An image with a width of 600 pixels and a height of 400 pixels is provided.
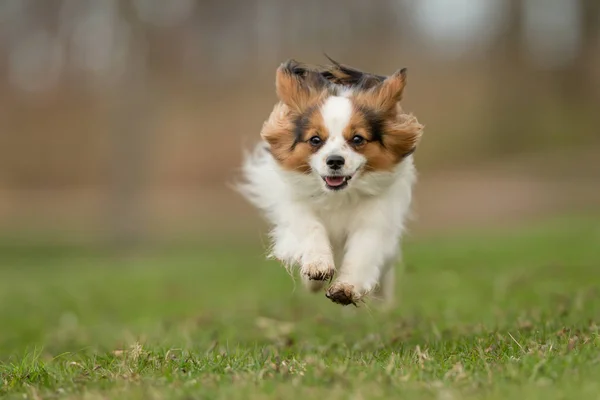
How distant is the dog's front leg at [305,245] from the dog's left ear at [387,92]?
2.81 ft

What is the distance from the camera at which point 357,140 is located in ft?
18.2

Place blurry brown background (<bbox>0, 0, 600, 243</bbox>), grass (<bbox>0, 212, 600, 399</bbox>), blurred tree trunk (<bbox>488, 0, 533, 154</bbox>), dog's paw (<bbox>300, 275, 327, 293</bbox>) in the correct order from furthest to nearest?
blurred tree trunk (<bbox>488, 0, 533, 154</bbox>) → blurry brown background (<bbox>0, 0, 600, 243</bbox>) → dog's paw (<bbox>300, 275, 327, 293</bbox>) → grass (<bbox>0, 212, 600, 399</bbox>)

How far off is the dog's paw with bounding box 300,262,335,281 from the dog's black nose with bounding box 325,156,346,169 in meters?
0.61

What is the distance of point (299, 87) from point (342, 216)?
35.7 inches

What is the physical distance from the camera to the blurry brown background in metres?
28.9

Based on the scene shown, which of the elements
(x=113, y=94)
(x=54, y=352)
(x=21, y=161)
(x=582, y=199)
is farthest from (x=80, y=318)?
(x=21, y=161)

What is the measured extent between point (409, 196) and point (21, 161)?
98.1ft

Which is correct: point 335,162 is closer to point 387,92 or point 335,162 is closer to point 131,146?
point 387,92

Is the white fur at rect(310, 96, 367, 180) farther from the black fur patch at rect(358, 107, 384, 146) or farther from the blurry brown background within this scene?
the blurry brown background

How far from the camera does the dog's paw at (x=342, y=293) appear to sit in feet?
17.9

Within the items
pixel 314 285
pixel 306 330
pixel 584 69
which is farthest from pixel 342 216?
pixel 584 69

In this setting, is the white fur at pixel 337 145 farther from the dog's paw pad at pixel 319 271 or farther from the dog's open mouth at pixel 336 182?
the dog's paw pad at pixel 319 271

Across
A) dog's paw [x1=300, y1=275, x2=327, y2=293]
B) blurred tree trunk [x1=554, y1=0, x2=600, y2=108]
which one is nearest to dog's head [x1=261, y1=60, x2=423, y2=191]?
dog's paw [x1=300, y1=275, x2=327, y2=293]

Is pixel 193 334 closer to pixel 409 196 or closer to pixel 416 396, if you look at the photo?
pixel 409 196
